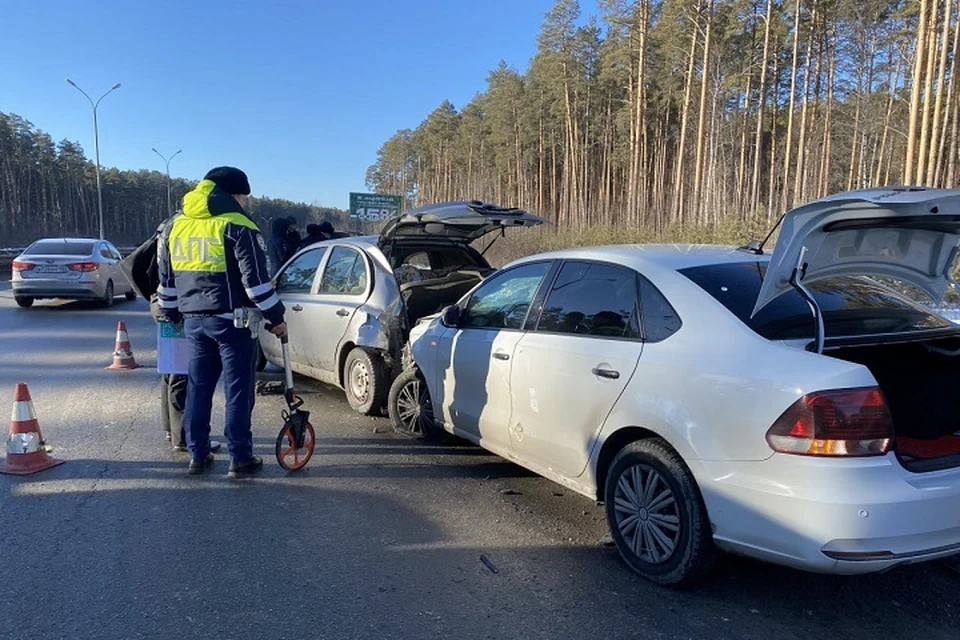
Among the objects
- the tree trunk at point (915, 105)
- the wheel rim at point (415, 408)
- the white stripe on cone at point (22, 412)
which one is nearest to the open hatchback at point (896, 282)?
the wheel rim at point (415, 408)

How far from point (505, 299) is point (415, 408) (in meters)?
1.44

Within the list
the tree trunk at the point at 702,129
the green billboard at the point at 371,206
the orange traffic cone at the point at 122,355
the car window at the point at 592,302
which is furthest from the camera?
the green billboard at the point at 371,206

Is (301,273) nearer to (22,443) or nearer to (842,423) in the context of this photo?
(22,443)

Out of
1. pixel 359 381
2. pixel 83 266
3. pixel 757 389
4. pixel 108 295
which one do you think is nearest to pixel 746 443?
pixel 757 389

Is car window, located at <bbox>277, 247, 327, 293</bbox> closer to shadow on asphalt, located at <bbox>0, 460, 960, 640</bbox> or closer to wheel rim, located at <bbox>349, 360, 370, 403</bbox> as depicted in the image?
wheel rim, located at <bbox>349, 360, 370, 403</bbox>

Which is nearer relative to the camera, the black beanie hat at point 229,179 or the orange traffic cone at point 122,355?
the black beanie hat at point 229,179

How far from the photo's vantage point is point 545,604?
3.09 metres

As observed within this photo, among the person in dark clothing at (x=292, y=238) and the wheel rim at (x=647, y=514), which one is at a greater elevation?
the person in dark clothing at (x=292, y=238)

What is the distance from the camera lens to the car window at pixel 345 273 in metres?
6.48

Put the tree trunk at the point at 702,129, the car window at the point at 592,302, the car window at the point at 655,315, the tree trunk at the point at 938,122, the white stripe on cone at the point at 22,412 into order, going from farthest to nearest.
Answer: the tree trunk at the point at 702,129 < the tree trunk at the point at 938,122 < the white stripe on cone at the point at 22,412 < the car window at the point at 592,302 < the car window at the point at 655,315

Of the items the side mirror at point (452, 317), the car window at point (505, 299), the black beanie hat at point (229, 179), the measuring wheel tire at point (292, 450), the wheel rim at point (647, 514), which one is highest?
the black beanie hat at point (229, 179)

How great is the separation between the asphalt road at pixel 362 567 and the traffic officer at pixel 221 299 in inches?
14.8

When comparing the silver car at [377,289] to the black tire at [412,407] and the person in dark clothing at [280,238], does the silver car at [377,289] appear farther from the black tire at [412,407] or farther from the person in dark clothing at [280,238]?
the person in dark clothing at [280,238]

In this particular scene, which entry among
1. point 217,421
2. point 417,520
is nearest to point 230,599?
point 417,520
